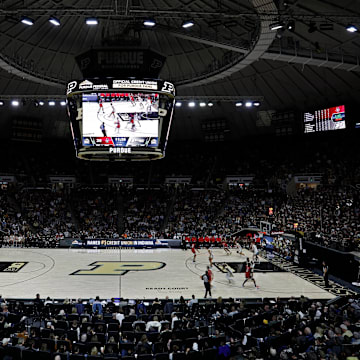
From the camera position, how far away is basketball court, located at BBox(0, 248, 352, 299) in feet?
63.3

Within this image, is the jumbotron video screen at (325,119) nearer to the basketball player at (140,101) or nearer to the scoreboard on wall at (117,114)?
the scoreboard on wall at (117,114)

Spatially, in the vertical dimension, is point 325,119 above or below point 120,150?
above

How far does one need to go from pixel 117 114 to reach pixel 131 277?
1024 centimetres

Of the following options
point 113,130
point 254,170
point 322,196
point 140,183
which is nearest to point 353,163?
point 322,196

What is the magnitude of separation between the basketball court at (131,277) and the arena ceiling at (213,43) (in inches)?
546

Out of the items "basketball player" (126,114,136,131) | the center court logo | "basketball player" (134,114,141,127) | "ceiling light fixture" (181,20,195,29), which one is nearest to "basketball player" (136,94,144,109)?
"basketball player" (134,114,141,127)

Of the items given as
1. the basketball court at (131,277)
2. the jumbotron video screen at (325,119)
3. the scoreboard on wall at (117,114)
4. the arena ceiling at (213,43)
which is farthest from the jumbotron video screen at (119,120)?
the jumbotron video screen at (325,119)

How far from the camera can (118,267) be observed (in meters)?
25.8

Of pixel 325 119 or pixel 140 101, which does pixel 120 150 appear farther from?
pixel 325 119

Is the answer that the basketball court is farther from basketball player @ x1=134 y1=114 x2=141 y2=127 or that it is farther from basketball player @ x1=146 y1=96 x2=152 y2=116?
basketball player @ x1=146 y1=96 x2=152 y2=116

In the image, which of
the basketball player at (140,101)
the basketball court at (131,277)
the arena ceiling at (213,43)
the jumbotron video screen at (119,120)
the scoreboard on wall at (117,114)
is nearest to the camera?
the arena ceiling at (213,43)

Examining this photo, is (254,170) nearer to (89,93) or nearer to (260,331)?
(89,93)

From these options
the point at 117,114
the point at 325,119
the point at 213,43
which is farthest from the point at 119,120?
the point at 325,119

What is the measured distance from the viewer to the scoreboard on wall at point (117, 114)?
65.3 feet
